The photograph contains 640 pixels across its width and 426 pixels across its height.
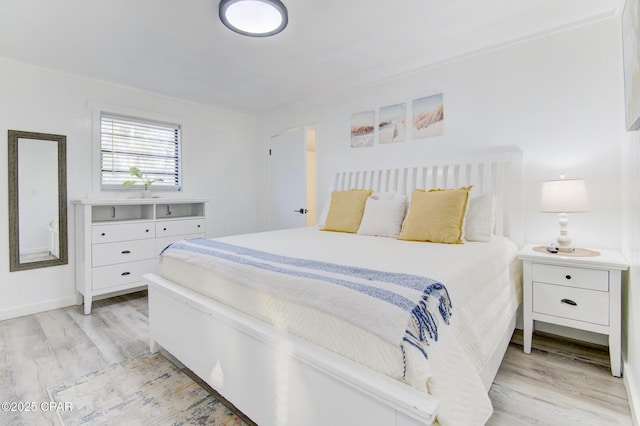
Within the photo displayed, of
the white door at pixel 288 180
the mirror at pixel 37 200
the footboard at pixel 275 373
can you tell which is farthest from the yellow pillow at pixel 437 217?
the mirror at pixel 37 200

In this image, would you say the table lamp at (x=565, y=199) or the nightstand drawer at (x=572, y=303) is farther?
the table lamp at (x=565, y=199)

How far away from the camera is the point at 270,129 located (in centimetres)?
465

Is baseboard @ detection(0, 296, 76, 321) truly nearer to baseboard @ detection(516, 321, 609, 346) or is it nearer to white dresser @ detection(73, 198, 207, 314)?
white dresser @ detection(73, 198, 207, 314)

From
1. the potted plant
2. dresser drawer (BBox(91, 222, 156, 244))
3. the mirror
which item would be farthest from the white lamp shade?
the mirror

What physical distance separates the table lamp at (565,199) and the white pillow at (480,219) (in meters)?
0.34

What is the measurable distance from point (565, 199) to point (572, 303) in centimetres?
67

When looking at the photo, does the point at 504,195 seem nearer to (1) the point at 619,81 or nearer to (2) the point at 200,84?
(1) the point at 619,81

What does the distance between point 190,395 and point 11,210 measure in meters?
2.61

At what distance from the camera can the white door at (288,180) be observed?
4.18m

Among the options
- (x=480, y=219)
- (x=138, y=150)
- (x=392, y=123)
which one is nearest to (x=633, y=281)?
(x=480, y=219)

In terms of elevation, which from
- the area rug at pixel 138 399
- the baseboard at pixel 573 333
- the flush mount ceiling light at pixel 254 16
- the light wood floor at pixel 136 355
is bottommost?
the area rug at pixel 138 399

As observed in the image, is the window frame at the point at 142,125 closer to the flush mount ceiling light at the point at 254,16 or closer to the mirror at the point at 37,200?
the mirror at the point at 37,200

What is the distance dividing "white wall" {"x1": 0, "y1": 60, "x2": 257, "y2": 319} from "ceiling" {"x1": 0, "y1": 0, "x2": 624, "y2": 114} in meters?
0.20

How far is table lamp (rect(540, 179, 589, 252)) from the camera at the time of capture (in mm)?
2018
